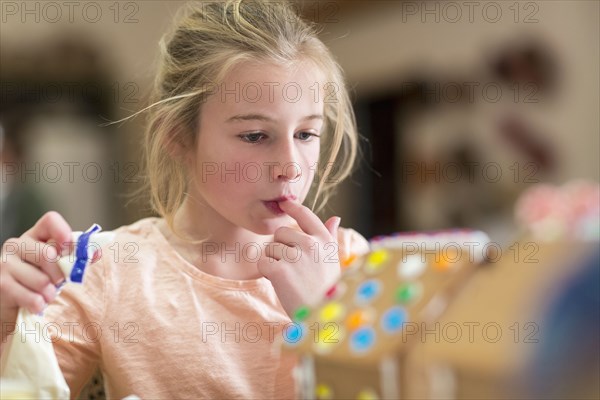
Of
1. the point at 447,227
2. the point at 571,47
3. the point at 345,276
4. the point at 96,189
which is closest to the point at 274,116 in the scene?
the point at 345,276

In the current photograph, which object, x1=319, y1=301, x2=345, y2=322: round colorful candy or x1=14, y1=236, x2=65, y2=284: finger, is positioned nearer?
x1=319, y1=301, x2=345, y2=322: round colorful candy

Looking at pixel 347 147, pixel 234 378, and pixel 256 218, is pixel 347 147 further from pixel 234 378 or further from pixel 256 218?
pixel 234 378

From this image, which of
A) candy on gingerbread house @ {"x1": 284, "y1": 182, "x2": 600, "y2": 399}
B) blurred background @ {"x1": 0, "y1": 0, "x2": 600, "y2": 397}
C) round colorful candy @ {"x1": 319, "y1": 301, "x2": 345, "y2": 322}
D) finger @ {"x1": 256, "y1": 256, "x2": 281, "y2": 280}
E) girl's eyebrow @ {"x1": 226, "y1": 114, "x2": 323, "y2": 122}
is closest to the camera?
candy on gingerbread house @ {"x1": 284, "y1": 182, "x2": 600, "y2": 399}

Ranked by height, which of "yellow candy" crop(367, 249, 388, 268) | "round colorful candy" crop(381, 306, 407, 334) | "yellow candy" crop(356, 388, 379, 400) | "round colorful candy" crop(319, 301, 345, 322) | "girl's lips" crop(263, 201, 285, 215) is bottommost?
"yellow candy" crop(356, 388, 379, 400)

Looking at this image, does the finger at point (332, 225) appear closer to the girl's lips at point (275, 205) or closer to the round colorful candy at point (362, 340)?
the girl's lips at point (275, 205)

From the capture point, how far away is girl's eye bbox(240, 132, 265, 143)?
0.99 metres

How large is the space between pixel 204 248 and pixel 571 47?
11.1 feet

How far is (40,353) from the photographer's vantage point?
30.2 inches

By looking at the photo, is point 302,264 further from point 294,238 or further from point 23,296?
point 23,296

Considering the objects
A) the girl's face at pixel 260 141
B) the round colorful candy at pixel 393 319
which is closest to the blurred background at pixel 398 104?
the girl's face at pixel 260 141

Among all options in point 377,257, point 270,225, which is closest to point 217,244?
point 270,225

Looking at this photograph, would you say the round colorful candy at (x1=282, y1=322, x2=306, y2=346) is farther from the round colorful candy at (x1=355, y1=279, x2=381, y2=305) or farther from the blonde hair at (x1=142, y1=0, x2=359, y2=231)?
the blonde hair at (x1=142, y1=0, x2=359, y2=231)

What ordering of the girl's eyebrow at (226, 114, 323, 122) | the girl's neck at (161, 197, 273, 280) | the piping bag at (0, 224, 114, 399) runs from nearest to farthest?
1. the piping bag at (0, 224, 114, 399)
2. the girl's eyebrow at (226, 114, 323, 122)
3. the girl's neck at (161, 197, 273, 280)

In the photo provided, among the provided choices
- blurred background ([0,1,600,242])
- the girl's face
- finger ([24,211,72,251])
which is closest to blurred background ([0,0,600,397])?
blurred background ([0,1,600,242])
